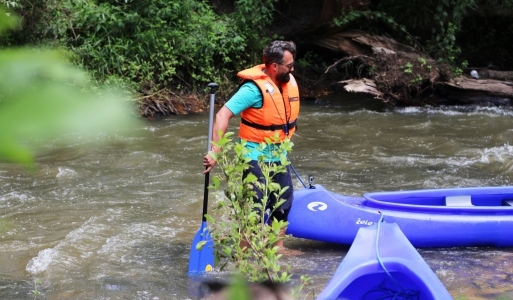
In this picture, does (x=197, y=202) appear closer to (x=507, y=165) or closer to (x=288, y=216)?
(x=288, y=216)

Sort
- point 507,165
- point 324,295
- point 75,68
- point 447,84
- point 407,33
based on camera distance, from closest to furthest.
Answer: point 75,68 → point 324,295 → point 507,165 → point 447,84 → point 407,33

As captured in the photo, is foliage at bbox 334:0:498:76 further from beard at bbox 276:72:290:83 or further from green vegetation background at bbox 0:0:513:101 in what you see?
beard at bbox 276:72:290:83

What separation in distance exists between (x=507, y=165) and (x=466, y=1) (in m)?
4.72

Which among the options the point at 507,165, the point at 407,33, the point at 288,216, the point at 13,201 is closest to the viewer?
the point at 288,216

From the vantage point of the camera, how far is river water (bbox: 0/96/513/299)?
450 centimetres

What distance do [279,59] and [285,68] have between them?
0.07 m

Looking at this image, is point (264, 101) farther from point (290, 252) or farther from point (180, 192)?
point (180, 192)

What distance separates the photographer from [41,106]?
36cm

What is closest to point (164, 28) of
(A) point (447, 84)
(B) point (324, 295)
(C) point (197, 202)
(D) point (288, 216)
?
(A) point (447, 84)

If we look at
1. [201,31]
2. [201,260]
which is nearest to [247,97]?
[201,260]

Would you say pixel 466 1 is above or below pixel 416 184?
above

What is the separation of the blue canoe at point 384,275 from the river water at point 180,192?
10.0 inches

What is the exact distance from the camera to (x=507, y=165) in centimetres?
790

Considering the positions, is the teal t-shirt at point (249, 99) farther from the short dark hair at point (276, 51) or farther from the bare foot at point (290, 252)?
the bare foot at point (290, 252)
